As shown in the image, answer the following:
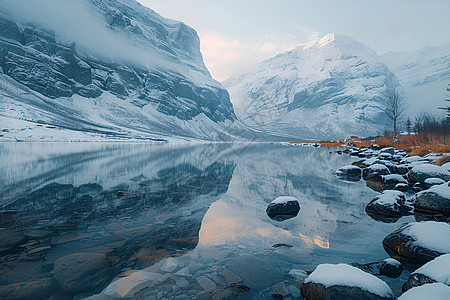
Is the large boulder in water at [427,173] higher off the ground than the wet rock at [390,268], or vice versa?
the large boulder in water at [427,173]

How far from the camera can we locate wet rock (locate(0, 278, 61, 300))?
401cm

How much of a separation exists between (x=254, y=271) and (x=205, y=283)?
113 centimetres

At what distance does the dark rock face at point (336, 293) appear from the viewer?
3.73 m

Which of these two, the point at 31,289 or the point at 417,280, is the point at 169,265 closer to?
the point at 31,289

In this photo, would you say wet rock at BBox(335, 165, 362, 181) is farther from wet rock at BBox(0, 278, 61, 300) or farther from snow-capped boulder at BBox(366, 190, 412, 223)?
wet rock at BBox(0, 278, 61, 300)

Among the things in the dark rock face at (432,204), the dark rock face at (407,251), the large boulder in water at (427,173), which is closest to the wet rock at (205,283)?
the dark rock face at (407,251)

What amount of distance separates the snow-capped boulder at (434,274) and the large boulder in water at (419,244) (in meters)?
1.37

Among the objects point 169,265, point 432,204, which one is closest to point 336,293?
point 169,265

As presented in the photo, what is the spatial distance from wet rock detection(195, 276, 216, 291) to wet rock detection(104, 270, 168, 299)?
653 mm

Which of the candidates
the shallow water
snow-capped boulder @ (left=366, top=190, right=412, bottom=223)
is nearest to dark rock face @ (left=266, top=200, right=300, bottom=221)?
the shallow water

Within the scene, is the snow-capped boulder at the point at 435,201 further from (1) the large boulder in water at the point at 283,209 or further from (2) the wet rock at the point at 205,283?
(2) the wet rock at the point at 205,283

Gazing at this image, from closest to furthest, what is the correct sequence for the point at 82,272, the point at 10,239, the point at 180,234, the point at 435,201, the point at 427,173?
the point at 82,272
the point at 10,239
the point at 180,234
the point at 435,201
the point at 427,173

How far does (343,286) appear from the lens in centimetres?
388

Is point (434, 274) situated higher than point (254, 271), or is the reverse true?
point (434, 274)
